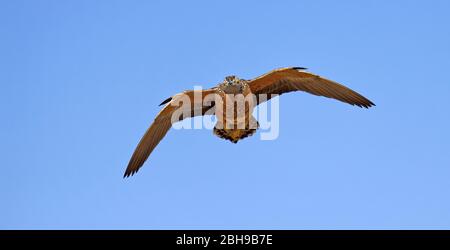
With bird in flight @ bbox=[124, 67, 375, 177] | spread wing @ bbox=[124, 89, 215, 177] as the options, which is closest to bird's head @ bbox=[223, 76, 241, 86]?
bird in flight @ bbox=[124, 67, 375, 177]

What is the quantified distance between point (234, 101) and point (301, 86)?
2403mm

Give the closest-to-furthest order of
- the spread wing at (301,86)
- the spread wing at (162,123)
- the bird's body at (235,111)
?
1. the bird's body at (235,111)
2. the spread wing at (301,86)
3. the spread wing at (162,123)

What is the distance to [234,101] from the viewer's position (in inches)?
859

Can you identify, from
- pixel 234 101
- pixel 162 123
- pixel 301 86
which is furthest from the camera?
pixel 162 123

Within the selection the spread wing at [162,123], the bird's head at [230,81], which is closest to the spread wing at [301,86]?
the bird's head at [230,81]

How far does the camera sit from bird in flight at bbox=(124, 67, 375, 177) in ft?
72.1

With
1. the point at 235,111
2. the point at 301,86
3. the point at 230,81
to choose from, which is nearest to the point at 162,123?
the point at 235,111

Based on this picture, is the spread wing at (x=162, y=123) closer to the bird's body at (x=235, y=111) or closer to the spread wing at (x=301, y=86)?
the bird's body at (x=235, y=111)

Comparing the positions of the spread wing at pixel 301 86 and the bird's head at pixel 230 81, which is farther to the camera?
the spread wing at pixel 301 86

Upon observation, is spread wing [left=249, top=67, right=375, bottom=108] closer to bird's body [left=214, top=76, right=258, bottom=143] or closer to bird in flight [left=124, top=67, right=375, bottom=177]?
bird in flight [left=124, top=67, right=375, bottom=177]

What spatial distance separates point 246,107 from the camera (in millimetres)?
21938

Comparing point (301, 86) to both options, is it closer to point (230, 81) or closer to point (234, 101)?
point (234, 101)

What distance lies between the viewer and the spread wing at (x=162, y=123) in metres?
22.9

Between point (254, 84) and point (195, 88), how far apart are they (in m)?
1.71
